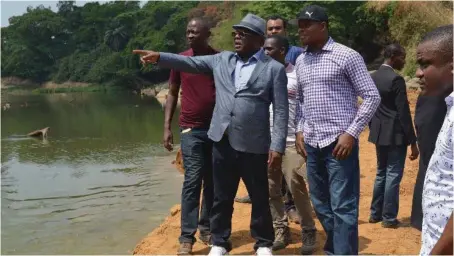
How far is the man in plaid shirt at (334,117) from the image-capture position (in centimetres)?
339

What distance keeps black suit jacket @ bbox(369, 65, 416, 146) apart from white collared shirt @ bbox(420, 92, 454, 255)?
2.90 meters

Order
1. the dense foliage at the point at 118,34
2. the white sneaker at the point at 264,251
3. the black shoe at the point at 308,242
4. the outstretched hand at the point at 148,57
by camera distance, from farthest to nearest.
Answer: the dense foliage at the point at 118,34 → the black shoe at the point at 308,242 → the white sneaker at the point at 264,251 → the outstretched hand at the point at 148,57

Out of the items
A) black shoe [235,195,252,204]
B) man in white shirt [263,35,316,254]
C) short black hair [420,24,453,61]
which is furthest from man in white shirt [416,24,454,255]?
black shoe [235,195,252,204]

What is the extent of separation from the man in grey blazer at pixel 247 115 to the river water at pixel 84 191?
8.73 ft

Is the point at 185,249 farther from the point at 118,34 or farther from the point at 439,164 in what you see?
the point at 118,34

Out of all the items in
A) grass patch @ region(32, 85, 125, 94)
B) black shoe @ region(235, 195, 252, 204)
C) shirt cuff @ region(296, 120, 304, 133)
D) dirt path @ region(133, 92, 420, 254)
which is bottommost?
grass patch @ region(32, 85, 125, 94)

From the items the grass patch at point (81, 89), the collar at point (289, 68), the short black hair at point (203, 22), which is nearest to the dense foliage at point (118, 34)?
the grass patch at point (81, 89)

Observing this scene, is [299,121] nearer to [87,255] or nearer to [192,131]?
[192,131]

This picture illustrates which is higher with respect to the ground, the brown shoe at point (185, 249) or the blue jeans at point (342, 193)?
the blue jeans at point (342, 193)

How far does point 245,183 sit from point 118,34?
201 feet

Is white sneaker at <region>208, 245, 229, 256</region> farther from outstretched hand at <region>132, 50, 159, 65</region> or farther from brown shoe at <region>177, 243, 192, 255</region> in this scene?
outstretched hand at <region>132, 50, 159, 65</region>

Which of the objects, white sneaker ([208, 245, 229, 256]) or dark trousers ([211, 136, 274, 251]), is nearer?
dark trousers ([211, 136, 274, 251])

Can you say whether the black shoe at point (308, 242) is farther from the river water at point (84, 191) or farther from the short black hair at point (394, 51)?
the river water at point (84, 191)

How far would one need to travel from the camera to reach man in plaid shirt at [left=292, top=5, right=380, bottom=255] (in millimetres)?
3391
